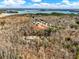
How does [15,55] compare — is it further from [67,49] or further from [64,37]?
[64,37]

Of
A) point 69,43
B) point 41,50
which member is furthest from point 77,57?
point 69,43

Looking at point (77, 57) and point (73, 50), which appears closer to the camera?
point (77, 57)

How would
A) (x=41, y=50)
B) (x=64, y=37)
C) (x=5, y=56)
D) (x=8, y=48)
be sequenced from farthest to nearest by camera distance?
(x=64, y=37)
(x=41, y=50)
(x=8, y=48)
(x=5, y=56)

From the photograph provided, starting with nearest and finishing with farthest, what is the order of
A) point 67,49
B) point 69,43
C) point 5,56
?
point 5,56 < point 67,49 < point 69,43

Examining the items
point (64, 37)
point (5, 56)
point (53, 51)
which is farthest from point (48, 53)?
point (64, 37)

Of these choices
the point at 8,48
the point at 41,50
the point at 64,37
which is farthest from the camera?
the point at 64,37

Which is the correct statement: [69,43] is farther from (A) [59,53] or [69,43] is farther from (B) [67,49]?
(A) [59,53]

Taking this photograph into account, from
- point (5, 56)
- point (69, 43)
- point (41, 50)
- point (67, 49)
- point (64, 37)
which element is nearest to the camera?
point (5, 56)

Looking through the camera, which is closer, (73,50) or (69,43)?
(73,50)
